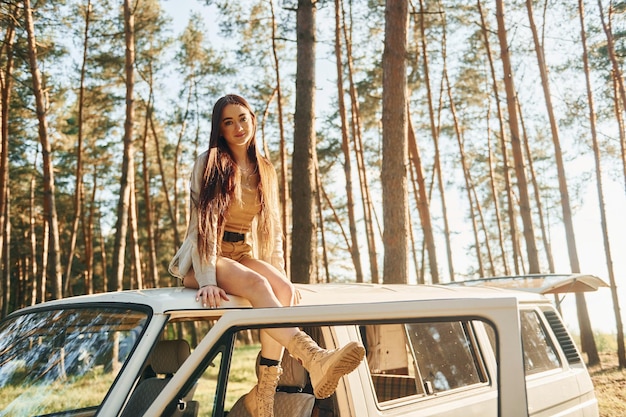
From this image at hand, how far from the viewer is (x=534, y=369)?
13.6 feet

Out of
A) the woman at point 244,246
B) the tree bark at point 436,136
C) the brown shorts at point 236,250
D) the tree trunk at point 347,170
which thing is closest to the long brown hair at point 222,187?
the woman at point 244,246

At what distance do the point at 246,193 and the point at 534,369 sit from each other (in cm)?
220

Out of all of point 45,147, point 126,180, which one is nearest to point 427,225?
point 126,180

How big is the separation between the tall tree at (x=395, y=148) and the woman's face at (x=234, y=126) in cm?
493

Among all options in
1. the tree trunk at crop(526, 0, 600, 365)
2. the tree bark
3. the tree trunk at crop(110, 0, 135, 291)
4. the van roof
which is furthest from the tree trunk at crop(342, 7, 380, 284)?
the van roof

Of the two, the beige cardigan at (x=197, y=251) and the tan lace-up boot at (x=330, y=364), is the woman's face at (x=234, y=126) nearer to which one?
the beige cardigan at (x=197, y=251)

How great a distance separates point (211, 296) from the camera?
298cm

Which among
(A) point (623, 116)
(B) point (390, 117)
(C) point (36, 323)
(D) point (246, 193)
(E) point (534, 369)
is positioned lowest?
(E) point (534, 369)

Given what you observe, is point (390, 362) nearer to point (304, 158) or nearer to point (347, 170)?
point (304, 158)

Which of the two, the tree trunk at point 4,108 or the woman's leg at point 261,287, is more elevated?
the tree trunk at point 4,108

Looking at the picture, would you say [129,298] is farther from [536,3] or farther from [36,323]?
[536,3]

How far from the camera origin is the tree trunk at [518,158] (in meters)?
14.8

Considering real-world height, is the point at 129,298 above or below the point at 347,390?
above

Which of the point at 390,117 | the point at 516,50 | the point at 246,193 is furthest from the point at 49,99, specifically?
the point at 246,193
